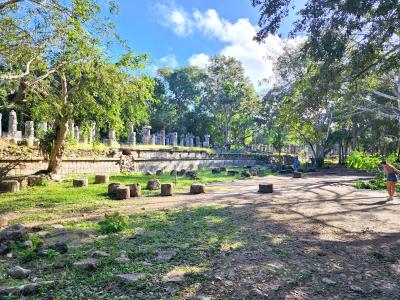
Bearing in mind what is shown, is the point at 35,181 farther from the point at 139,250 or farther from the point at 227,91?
the point at 227,91

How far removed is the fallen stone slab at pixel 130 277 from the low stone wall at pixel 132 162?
524 inches

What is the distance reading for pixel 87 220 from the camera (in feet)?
27.7

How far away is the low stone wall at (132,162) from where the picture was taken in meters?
16.9

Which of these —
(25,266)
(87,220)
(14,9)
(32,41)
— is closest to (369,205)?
(87,220)

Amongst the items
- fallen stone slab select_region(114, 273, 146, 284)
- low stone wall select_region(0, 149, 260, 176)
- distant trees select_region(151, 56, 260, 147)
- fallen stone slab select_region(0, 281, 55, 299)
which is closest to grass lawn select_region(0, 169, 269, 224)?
low stone wall select_region(0, 149, 260, 176)

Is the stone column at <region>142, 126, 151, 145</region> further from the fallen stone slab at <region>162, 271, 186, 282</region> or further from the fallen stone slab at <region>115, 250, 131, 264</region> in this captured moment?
the fallen stone slab at <region>162, 271, 186, 282</region>

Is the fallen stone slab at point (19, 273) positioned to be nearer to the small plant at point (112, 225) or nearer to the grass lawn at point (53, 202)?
the small plant at point (112, 225)

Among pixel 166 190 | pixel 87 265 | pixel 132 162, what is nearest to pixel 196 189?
pixel 166 190

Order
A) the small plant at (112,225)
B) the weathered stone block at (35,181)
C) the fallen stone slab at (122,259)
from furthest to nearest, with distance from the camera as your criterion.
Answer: the weathered stone block at (35,181) → the small plant at (112,225) → the fallen stone slab at (122,259)

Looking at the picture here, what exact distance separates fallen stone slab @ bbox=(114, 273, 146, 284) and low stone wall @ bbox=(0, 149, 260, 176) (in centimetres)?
1331

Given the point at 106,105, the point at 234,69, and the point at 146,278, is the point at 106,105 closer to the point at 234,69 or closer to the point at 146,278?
the point at 146,278

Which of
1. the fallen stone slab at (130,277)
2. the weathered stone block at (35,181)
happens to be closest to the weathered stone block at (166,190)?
the weathered stone block at (35,181)

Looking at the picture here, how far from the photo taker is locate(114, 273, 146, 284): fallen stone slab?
4435 mm

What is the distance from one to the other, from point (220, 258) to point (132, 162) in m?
18.7
